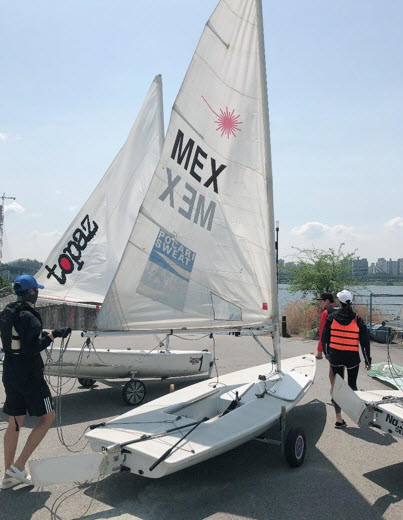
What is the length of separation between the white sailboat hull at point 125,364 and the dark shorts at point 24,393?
2.10m

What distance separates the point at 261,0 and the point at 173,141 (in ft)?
7.39

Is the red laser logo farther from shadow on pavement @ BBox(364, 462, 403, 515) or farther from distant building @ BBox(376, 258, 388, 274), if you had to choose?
distant building @ BBox(376, 258, 388, 274)

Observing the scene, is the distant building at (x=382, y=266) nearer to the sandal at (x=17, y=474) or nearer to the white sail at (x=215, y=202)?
the white sail at (x=215, y=202)

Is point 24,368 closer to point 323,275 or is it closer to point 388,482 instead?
point 388,482

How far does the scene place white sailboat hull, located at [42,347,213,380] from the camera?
7074mm

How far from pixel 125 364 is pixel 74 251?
10.0 feet

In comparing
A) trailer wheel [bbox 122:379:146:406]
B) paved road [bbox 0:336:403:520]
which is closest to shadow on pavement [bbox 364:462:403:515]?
paved road [bbox 0:336:403:520]

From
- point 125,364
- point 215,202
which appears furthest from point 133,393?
point 215,202

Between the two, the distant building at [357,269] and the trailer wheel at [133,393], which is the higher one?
the distant building at [357,269]

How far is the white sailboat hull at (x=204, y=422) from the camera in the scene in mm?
3922

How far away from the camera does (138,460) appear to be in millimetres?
3896

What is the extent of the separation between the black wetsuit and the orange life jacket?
381cm

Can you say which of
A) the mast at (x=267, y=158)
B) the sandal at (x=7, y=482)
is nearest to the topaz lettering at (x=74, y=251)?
the mast at (x=267, y=158)

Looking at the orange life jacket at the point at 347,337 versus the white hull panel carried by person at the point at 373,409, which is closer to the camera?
the white hull panel carried by person at the point at 373,409
